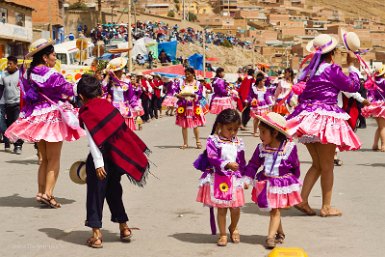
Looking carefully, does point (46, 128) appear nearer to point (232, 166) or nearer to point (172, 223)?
point (172, 223)

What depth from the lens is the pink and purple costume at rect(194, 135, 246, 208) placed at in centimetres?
814

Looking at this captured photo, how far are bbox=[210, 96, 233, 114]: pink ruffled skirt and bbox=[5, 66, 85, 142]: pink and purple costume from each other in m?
12.3

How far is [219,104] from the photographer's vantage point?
23.0 metres

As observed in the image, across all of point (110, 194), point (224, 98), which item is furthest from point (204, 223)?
point (224, 98)

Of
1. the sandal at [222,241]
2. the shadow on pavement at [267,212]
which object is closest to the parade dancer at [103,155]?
the sandal at [222,241]

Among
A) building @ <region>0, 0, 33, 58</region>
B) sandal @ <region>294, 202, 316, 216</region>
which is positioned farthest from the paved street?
building @ <region>0, 0, 33, 58</region>

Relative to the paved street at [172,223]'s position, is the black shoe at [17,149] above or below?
below

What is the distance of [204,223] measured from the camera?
30.7 ft

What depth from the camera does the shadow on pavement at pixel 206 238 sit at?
8.36m

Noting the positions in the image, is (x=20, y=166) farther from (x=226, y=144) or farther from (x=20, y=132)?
(x=226, y=144)

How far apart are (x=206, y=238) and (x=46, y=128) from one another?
298cm

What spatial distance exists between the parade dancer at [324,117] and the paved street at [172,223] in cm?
41

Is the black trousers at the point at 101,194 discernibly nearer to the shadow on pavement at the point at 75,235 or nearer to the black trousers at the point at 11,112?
the shadow on pavement at the point at 75,235

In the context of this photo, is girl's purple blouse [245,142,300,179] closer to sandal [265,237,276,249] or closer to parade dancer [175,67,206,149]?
sandal [265,237,276,249]
